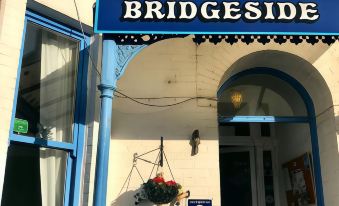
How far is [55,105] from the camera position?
4855 millimetres

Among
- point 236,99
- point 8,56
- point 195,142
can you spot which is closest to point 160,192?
point 195,142

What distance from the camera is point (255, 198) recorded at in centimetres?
726

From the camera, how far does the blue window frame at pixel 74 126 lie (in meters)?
4.62

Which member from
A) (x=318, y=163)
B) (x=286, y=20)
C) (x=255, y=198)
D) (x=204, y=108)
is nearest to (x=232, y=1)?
(x=286, y=20)

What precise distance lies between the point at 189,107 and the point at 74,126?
1585mm

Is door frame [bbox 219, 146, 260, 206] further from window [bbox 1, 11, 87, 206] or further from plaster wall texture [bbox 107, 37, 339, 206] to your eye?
window [bbox 1, 11, 87, 206]

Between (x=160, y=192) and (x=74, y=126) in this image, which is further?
(x=160, y=192)

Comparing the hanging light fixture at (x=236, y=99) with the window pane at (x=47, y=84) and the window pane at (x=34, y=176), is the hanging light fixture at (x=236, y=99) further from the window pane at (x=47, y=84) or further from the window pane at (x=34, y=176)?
the window pane at (x=34, y=176)

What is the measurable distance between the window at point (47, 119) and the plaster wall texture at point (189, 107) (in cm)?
73

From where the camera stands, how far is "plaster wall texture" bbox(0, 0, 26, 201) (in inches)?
157

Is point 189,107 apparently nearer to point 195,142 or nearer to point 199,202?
point 195,142

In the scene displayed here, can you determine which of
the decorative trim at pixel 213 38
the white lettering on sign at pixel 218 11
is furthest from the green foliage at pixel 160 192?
the white lettering on sign at pixel 218 11

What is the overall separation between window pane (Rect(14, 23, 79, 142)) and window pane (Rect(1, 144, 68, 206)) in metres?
0.20

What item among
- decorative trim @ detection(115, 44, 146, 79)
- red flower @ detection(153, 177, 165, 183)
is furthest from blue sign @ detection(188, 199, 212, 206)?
decorative trim @ detection(115, 44, 146, 79)
